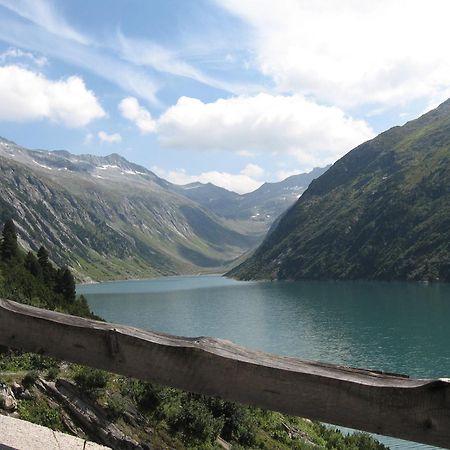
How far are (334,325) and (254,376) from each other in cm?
10900

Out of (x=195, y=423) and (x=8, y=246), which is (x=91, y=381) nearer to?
(x=195, y=423)

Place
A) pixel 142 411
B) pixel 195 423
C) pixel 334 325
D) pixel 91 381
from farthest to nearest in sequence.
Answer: pixel 334 325 < pixel 195 423 < pixel 142 411 < pixel 91 381

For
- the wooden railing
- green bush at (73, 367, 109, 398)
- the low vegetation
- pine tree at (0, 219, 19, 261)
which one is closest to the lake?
the low vegetation

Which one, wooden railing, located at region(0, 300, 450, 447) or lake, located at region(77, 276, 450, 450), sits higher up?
wooden railing, located at region(0, 300, 450, 447)

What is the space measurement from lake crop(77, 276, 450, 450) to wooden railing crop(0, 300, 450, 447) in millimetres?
38304

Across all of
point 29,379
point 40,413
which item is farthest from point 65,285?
point 40,413

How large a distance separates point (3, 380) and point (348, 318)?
112 metres

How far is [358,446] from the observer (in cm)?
3055

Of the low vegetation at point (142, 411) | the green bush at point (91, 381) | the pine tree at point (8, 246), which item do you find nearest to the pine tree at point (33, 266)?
the pine tree at point (8, 246)

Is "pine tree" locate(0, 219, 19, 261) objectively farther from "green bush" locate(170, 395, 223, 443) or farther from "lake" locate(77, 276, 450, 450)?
"green bush" locate(170, 395, 223, 443)

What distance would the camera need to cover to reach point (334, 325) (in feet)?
355

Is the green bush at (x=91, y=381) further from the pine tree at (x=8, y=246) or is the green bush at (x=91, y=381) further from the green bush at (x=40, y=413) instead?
the pine tree at (x=8, y=246)

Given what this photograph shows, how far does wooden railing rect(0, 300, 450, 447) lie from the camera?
3.56 m

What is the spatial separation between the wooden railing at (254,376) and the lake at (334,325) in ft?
126
